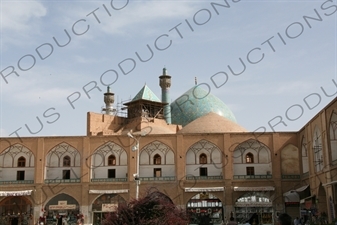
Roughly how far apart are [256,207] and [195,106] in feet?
48.0

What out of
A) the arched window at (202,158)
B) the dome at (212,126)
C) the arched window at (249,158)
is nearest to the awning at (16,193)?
the arched window at (202,158)

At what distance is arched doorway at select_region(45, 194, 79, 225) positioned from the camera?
35969 millimetres

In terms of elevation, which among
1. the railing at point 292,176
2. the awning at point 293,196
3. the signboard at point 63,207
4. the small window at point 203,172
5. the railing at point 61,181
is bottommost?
the signboard at point 63,207

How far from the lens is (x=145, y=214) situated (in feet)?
49.5

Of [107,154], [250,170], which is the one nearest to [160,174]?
[107,154]

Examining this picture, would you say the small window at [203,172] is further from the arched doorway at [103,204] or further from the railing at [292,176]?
the arched doorway at [103,204]

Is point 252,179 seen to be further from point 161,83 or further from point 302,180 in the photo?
point 161,83

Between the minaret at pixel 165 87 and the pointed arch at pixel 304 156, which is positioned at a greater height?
the minaret at pixel 165 87

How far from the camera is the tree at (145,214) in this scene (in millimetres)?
14805

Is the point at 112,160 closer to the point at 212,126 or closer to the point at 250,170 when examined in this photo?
the point at 212,126

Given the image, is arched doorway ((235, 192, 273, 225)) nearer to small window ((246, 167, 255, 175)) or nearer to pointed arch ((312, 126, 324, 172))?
small window ((246, 167, 255, 175))

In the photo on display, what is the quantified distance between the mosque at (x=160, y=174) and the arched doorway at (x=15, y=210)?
0.07 metres

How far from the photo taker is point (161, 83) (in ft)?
157

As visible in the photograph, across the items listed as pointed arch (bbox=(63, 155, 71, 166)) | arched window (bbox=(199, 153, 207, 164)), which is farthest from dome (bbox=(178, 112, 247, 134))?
pointed arch (bbox=(63, 155, 71, 166))
